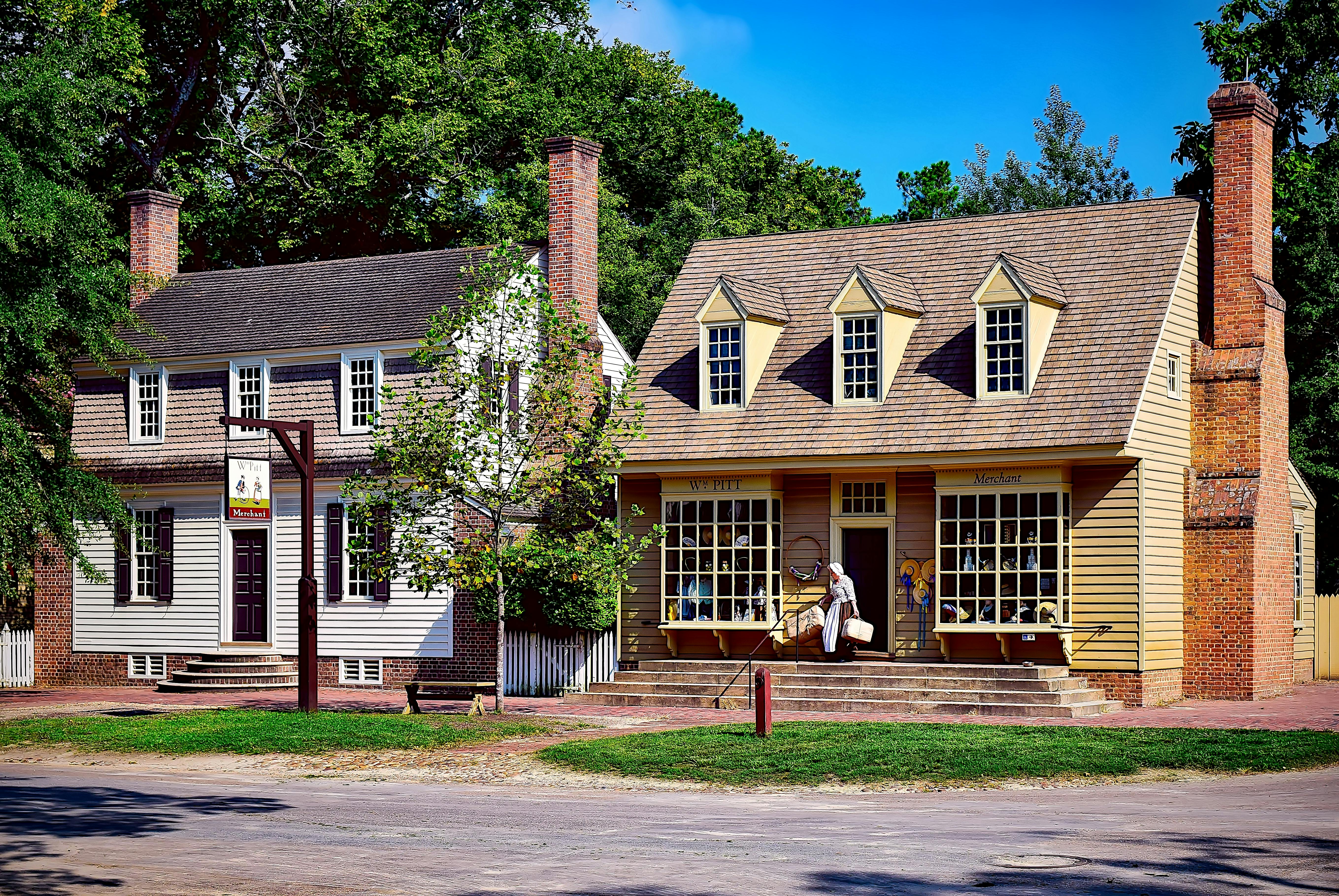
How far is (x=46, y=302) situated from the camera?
25453 mm

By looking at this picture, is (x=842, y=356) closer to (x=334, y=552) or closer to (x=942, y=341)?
(x=942, y=341)

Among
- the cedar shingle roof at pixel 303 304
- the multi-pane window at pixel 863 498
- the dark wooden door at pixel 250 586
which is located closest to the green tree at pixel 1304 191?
the multi-pane window at pixel 863 498

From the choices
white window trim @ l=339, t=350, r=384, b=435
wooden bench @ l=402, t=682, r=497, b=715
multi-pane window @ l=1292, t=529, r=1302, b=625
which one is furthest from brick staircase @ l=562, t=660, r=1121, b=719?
multi-pane window @ l=1292, t=529, r=1302, b=625

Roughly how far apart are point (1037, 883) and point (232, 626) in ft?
80.4

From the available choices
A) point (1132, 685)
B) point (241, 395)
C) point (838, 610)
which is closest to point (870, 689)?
point (838, 610)

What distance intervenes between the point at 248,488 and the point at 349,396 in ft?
21.0

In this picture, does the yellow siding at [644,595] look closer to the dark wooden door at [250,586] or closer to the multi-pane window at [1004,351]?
the multi-pane window at [1004,351]

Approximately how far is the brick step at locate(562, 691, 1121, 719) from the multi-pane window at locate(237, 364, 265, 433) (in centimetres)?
1036

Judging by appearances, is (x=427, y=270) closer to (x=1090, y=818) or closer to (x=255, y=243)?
(x=255, y=243)

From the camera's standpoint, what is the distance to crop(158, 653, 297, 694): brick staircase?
30.0m

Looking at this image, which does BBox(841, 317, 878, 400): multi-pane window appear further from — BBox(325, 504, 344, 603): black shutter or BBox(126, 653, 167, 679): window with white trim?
BBox(126, 653, 167, 679): window with white trim

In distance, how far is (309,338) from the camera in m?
32.0

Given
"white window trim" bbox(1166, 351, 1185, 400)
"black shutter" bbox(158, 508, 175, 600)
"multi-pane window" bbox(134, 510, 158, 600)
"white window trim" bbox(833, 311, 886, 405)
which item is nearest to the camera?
"white window trim" bbox(1166, 351, 1185, 400)

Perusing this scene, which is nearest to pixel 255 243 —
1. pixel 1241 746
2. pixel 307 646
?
pixel 307 646
